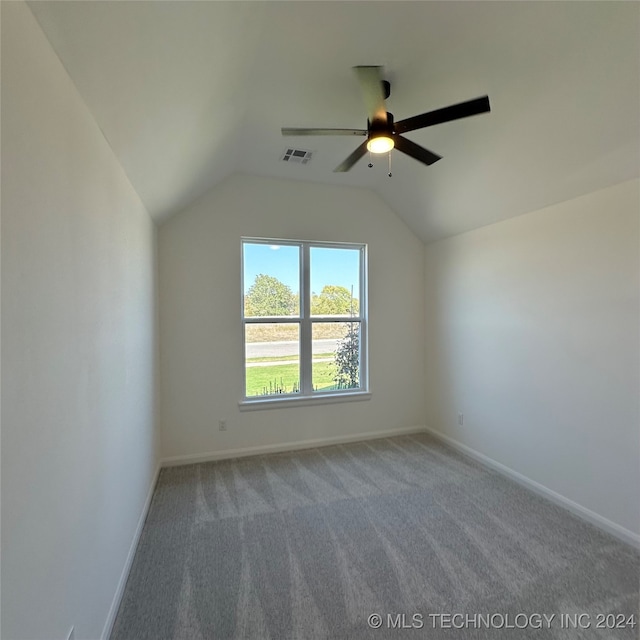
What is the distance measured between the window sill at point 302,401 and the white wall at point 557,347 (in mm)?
1095

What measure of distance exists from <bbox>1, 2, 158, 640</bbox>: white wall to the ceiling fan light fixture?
1.44 m

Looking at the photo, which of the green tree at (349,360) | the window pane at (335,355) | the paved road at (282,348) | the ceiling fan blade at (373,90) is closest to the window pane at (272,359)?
the paved road at (282,348)

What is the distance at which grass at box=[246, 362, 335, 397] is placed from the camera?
3.71m

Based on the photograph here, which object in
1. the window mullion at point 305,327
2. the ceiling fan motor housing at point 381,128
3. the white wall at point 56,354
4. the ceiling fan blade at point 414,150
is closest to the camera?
the white wall at point 56,354

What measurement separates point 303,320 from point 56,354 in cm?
287

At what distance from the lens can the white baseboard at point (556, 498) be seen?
223 centimetres

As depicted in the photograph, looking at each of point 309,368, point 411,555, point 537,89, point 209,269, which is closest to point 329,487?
point 411,555

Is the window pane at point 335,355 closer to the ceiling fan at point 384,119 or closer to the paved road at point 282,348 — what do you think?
the paved road at point 282,348

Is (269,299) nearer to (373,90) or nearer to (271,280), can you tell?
(271,280)

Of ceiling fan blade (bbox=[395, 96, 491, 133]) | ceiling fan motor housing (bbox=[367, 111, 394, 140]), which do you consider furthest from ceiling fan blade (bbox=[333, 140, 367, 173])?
ceiling fan blade (bbox=[395, 96, 491, 133])

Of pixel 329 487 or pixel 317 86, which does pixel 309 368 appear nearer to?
pixel 329 487

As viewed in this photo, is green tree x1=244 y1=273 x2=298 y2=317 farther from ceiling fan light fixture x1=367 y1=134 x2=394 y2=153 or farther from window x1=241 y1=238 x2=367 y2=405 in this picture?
ceiling fan light fixture x1=367 y1=134 x2=394 y2=153

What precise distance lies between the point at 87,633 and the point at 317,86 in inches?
123

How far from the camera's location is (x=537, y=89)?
1986 millimetres
